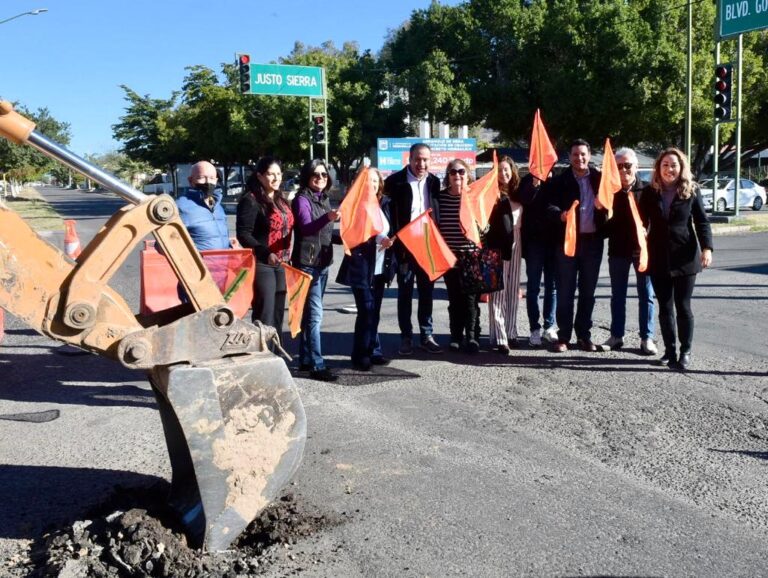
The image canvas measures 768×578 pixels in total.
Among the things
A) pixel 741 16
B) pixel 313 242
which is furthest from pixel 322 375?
pixel 741 16

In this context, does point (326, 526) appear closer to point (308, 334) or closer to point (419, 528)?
point (419, 528)

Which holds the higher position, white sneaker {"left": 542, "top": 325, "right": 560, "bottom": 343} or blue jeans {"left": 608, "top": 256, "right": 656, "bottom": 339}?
blue jeans {"left": 608, "top": 256, "right": 656, "bottom": 339}

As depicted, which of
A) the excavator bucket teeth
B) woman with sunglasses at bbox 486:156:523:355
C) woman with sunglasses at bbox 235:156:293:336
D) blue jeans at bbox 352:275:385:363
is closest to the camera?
the excavator bucket teeth

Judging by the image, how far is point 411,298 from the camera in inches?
310

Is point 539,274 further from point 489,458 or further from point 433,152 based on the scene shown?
point 433,152

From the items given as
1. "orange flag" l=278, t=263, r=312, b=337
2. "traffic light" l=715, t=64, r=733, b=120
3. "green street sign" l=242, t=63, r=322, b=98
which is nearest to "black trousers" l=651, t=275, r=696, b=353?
"orange flag" l=278, t=263, r=312, b=337

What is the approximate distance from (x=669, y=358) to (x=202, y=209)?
4267mm

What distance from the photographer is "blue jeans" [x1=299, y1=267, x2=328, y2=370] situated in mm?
6902

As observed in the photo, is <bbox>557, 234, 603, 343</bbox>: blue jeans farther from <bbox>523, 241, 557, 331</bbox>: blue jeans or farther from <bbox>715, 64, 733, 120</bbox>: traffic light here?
<bbox>715, 64, 733, 120</bbox>: traffic light

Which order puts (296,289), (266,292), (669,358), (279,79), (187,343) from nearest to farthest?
1. (187,343)
2. (266,292)
3. (296,289)
4. (669,358)
5. (279,79)

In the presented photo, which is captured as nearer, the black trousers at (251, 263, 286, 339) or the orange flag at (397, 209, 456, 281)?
Answer: the black trousers at (251, 263, 286, 339)

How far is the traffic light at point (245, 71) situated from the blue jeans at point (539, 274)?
18.8 meters

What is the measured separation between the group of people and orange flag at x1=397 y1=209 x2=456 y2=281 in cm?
14

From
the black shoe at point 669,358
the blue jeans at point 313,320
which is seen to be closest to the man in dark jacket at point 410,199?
the blue jeans at point 313,320
